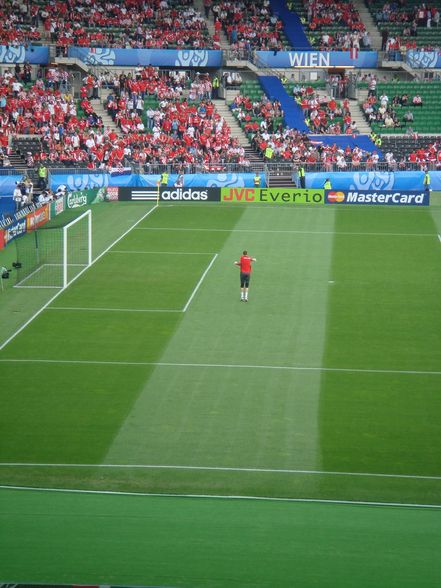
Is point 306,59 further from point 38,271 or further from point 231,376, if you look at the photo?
point 231,376

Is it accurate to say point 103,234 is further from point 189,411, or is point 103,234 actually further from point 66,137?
point 189,411

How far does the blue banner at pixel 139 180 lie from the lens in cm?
5503

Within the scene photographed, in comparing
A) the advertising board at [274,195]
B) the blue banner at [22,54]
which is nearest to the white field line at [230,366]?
the advertising board at [274,195]

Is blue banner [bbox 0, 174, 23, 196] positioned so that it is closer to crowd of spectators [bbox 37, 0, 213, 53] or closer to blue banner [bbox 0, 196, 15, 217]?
blue banner [bbox 0, 196, 15, 217]

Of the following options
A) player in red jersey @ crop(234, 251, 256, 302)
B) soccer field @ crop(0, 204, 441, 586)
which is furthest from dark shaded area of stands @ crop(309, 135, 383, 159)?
player in red jersey @ crop(234, 251, 256, 302)

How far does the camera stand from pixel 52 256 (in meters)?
39.5

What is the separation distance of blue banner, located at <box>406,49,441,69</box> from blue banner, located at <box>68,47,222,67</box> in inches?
551

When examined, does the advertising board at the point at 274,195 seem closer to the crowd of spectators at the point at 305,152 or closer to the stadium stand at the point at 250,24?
the crowd of spectators at the point at 305,152

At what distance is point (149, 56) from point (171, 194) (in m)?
18.1

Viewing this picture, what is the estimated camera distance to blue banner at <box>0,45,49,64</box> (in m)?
65.9

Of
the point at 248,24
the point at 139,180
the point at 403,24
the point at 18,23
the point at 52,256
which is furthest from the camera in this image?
the point at 403,24

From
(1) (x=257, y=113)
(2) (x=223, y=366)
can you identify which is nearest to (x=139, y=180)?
(1) (x=257, y=113)

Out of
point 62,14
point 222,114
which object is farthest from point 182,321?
point 62,14

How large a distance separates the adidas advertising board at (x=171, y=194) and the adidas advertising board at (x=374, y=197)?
20.9 feet
